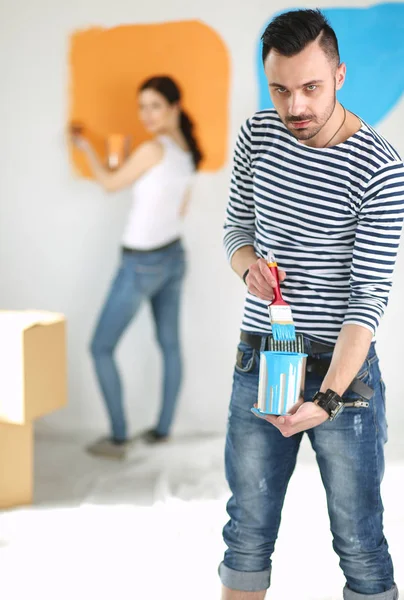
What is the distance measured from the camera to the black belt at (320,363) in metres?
1.28

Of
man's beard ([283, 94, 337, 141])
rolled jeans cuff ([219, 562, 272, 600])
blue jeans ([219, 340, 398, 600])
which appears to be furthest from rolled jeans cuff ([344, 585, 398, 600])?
man's beard ([283, 94, 337, 141])

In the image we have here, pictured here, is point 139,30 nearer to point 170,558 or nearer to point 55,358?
point 55,358

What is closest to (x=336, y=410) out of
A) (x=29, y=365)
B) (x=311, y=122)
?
(x=311, y=122)

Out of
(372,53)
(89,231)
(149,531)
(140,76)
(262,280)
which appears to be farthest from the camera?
(89,231)

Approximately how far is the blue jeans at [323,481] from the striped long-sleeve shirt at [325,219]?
9 centimetres

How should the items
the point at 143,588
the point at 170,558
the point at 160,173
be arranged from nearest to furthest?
the point at 143,588 → the point at 170,558 → the point at 160,173

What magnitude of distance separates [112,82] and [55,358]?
1247mm

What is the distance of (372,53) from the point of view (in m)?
2.78

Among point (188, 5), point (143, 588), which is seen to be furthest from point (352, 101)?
point (143, 588)

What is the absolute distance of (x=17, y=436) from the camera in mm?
2340

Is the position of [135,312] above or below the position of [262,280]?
Answer: below

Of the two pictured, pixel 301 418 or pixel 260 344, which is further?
Answer: pixel 260 344

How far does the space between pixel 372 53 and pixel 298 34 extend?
1.75 m

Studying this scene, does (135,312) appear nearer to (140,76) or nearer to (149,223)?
(149,223)
